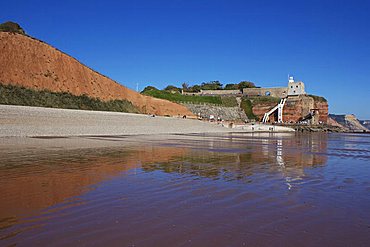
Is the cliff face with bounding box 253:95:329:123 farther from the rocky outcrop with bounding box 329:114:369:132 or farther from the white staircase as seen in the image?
the rocky outcrop with bounding box 329:114:369:132

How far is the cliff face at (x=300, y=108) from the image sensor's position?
83.8 m

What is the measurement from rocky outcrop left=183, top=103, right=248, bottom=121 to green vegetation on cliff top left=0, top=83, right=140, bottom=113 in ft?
91.4

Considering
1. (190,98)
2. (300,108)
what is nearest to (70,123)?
(190,98)

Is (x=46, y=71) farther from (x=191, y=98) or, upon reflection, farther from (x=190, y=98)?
(x=191, y=98)

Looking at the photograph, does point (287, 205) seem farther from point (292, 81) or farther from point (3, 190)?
point (292, 81)

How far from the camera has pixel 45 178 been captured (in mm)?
7969

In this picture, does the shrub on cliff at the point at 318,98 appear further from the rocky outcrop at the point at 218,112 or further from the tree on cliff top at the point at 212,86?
the tree on cliff top at the point at 212,86

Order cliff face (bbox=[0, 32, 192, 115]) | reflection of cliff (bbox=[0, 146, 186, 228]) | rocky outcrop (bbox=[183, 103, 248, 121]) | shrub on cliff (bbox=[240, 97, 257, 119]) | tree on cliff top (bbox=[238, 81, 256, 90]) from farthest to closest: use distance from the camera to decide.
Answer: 1. tree on cliff top (bbox=[238, 81, 256, 90])
2. shrub on cliff (bbox=[240, 97, 257, 119])
3. rocky outcrop (bbox=[183, 103, 248, 121])
4. cliff face (bbox=[0, 32, 192, 115])
5. reflection of cliff (bbox=[0, 146, 186, 228])

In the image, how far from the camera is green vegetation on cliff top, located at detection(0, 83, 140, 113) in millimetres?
35156

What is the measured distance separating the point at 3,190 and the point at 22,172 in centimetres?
235

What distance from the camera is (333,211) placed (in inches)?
219

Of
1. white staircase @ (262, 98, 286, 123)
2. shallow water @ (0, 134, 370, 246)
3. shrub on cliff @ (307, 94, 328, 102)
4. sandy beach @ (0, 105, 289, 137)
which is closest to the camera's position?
shallow water @ (0, 134, 370, 246)

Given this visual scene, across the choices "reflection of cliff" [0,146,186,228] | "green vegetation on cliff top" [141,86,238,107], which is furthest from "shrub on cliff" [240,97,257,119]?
"reflection of cliff" [0,146,186,228]

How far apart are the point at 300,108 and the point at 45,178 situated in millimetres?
84240
